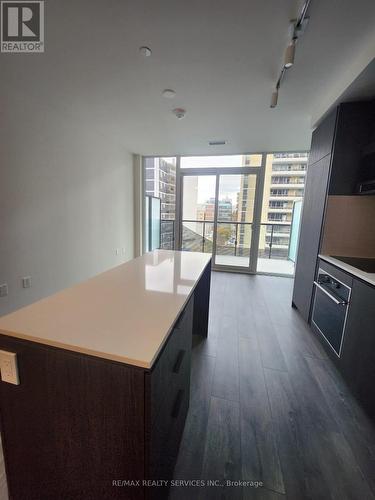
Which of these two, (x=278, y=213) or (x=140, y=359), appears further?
(x=278, y=213)

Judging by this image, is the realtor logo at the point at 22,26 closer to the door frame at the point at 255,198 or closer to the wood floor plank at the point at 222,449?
the wood floor plank at the point at 222,449

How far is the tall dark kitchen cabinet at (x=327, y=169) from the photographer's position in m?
2.02

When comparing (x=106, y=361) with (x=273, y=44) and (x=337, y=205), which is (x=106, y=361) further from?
(x=337, y=205)

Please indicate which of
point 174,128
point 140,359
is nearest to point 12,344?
point 140,359

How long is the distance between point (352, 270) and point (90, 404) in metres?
1.92

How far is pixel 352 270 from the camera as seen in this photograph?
5.52 ft

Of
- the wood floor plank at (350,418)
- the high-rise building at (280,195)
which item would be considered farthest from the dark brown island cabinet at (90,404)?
the high-rise building at (280,195)

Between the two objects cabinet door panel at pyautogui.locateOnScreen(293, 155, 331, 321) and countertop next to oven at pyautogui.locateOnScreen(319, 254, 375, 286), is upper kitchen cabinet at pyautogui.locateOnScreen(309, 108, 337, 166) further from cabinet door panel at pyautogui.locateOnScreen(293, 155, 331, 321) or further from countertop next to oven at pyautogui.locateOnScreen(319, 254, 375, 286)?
countertop next to oven at pyautogui.locateOnScreen(319, 254, 375, 286)

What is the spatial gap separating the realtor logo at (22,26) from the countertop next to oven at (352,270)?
277 centimetres

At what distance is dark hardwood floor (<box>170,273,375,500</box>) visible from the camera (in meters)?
1.09

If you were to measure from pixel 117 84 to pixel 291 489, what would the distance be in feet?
10.7

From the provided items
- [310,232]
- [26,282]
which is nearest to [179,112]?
[310,232]

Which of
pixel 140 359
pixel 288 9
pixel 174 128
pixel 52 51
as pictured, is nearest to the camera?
pixel 140 359

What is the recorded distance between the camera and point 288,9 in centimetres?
131
